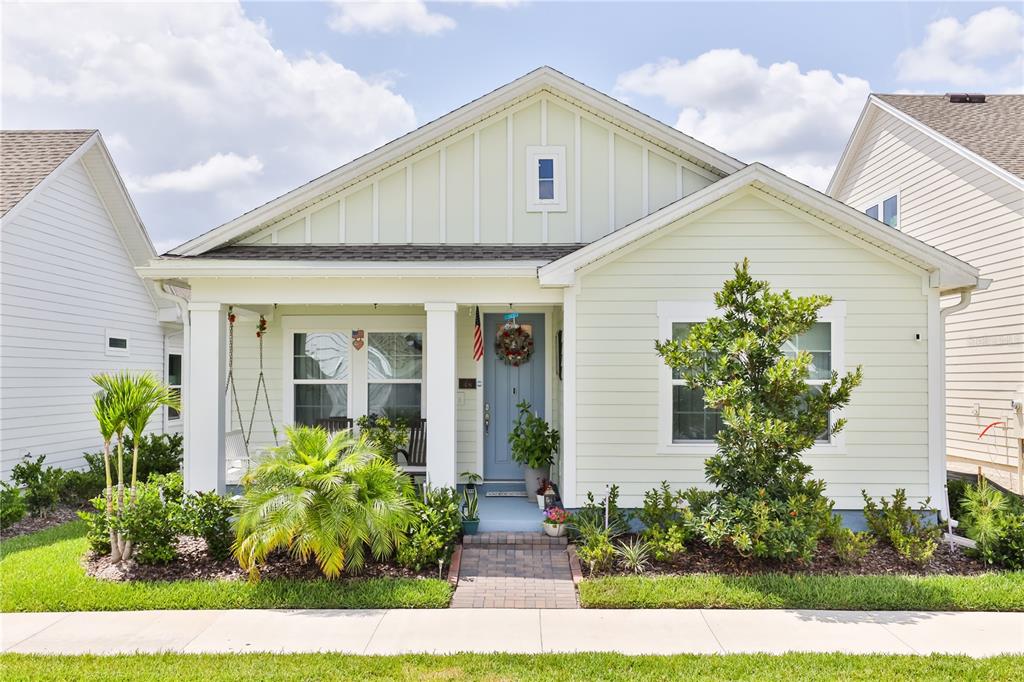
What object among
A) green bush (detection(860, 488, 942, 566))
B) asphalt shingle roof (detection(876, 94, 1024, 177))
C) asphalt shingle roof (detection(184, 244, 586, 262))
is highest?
asphalt shingle roof (detection(876, 94, 1024, 177))

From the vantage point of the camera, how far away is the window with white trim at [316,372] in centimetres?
950

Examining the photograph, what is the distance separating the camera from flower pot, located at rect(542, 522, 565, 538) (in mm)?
7086

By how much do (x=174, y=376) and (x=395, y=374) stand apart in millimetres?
7631

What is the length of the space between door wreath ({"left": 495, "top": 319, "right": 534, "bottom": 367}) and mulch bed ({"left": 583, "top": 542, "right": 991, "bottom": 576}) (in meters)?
3.53

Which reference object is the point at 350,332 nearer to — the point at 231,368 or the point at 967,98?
the point at 231,368

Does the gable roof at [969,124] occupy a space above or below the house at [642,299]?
above

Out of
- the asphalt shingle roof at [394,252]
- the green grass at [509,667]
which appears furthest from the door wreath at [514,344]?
the green grass at [509,667]

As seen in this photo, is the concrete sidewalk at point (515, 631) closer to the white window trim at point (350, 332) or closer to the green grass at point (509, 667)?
the green grass at point (509, 667)

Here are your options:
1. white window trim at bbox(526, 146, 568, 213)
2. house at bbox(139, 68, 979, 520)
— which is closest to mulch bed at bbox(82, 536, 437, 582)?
house at bbox(139, 68, 979, 520)

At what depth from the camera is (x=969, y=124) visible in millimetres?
11484

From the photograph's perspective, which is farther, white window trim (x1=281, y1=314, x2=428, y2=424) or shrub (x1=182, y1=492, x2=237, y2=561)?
white window trim (x1=281, y1=314, x2=428, y2=424)

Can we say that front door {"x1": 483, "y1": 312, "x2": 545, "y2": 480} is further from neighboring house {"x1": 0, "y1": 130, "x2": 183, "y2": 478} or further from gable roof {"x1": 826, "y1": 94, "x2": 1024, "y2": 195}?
gable roof {"x1": 826, "y1": 94, "x2": 1024, "y2": 195}

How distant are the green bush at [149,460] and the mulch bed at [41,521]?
0.50 m

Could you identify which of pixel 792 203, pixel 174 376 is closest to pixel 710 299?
pixel 792 203
